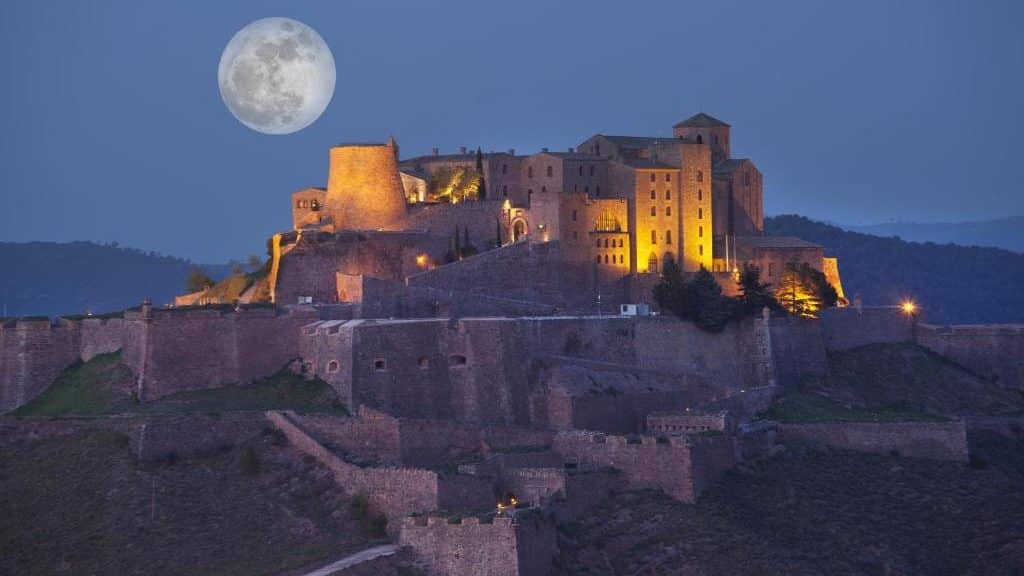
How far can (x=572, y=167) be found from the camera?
2908 inches

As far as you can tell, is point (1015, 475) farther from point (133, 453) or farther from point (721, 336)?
point (133, 453)

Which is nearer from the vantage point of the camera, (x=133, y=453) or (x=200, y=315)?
(x=133, y=453)

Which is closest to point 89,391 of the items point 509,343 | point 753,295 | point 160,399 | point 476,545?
point 160,399

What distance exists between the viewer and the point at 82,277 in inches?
5536

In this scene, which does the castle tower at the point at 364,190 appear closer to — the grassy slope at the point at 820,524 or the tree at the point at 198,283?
the tree at the point at 198,283

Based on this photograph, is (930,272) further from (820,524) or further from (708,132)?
(820,524)

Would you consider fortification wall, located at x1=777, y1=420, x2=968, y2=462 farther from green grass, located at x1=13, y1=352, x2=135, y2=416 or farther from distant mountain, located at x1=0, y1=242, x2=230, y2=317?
distant mountain, located at x1=0, y1=242, x2=230, y2=317

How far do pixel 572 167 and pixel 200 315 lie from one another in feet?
63.8

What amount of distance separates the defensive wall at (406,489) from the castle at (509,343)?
61mm

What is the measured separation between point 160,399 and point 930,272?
93310 mm

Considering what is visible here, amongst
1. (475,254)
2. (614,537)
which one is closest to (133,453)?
(614,537)

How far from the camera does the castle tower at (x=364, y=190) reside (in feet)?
231

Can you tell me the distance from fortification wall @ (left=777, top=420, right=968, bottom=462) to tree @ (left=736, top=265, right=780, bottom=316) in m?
9.05

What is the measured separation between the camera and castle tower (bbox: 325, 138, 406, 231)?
7044cm
